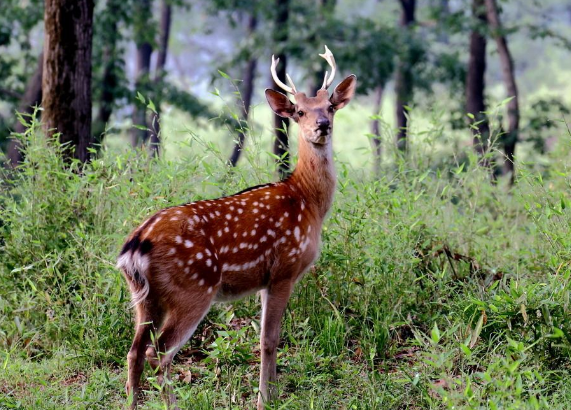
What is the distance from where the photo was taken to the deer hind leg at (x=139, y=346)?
18.3ft

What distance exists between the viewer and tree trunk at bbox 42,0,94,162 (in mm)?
9008

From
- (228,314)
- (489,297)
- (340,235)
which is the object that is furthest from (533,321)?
(228,314)

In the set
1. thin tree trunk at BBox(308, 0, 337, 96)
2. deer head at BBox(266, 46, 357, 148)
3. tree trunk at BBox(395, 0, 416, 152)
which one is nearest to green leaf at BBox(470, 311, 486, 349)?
deer head at BBox(266, 46, 357, 148)

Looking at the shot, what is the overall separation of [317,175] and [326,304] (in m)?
→ 1.07

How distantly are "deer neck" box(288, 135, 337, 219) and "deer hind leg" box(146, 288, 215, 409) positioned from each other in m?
1.29

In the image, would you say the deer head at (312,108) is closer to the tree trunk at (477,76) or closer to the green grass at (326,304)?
the green grass at (326,304)

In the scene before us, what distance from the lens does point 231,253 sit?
5.71 m

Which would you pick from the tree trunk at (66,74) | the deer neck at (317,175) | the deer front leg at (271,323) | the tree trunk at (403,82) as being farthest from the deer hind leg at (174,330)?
the tree trunk at (403,82)

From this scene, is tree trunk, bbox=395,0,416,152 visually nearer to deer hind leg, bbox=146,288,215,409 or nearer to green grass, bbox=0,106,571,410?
green grass, bbox=0,106,571,410

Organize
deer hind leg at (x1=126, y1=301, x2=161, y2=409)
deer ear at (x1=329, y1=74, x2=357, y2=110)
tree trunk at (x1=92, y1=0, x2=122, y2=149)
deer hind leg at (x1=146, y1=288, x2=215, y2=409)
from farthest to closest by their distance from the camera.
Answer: tree trunk at (x1=92, y1=0, x2=122, y2=149)
deer ear at (x1=329, y1=74, x2=357, y2=110)
deer hind leg at (x1=126, y1=301, x2=161, y2=409)
deer hind leg at (x1=146, y1=288, x2=215, y2=409)

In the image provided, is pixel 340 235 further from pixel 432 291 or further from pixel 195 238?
pixel 195 238

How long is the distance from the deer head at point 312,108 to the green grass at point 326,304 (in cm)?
57

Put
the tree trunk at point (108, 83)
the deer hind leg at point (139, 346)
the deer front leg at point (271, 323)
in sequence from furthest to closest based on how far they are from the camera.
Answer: the tree trunk at point (108, 83)
the deer front leg at point (271, 323)
the deer hind leg at point (139, 346)

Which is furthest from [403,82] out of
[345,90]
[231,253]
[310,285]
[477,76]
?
[231,253]
